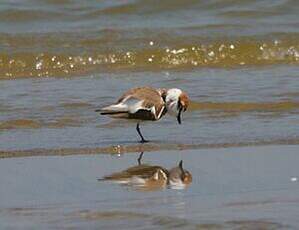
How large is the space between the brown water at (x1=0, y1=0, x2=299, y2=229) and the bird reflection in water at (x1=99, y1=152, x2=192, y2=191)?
0.09m

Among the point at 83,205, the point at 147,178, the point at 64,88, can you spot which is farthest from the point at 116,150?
the point at 64,88

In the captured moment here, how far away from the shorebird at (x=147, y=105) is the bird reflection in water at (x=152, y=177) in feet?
2.70

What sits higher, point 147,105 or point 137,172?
point 147,105

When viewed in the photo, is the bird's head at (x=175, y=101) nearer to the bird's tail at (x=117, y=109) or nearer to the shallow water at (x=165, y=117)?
the shallow water at (x=165, y=117)

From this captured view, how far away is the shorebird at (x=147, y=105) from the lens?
750cm

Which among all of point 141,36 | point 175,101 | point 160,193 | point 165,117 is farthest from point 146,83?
point 160,193

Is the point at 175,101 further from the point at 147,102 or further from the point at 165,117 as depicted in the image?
the point at 165,117

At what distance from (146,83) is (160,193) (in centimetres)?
473

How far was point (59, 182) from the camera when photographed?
6266 millimetres

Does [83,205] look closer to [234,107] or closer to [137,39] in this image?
[234,107]

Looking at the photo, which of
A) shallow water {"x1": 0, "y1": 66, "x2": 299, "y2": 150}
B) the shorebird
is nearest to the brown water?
shallow water {"x1": 0, "y1": 66, "x2": 299, "y2": 150}

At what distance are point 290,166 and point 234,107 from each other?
2333 mm

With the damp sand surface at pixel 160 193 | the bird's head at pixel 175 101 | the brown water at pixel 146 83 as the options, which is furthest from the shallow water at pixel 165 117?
the damp sand surface at pixel 160 193

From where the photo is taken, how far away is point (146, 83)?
34.6 ft
